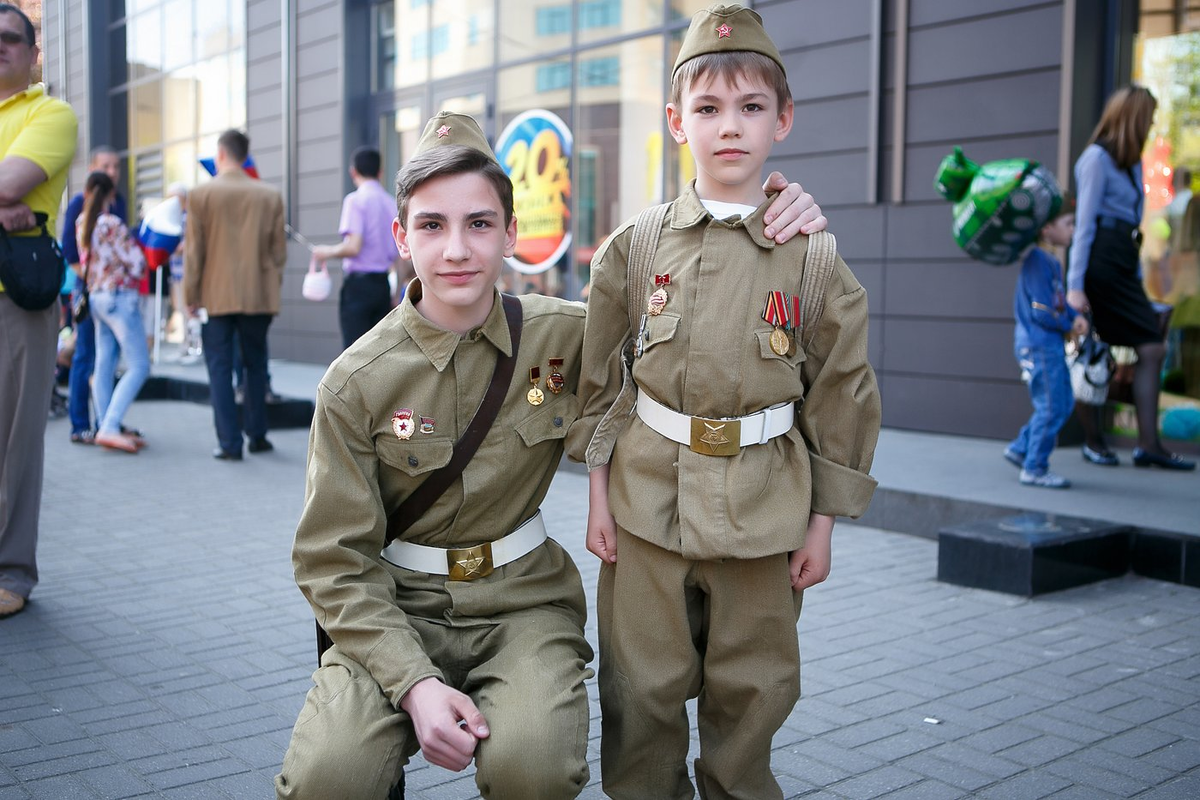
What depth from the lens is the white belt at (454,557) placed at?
95.5 inches

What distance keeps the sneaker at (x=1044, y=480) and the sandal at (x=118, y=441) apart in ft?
19.4

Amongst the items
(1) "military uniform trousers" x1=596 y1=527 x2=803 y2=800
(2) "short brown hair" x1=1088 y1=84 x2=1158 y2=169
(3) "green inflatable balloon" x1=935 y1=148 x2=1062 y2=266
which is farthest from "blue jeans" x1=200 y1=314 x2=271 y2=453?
(1) "military uniform trousers" x1=596 y1=527 x2=803 y2=800

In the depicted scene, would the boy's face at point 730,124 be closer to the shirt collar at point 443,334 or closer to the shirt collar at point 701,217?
the shirt collar at point 701,217

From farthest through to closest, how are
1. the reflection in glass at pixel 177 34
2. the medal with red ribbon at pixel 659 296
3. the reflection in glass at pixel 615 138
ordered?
the reflection in glass at pixel 177 34
the reflection in glass at pixel 615 138
the medal with red ribbon at pixel 659 296

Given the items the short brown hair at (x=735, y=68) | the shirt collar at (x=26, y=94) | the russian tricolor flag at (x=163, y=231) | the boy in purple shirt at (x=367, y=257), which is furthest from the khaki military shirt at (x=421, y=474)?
the russian tricolor flag at (x=163, y=231)

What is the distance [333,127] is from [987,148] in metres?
8.96

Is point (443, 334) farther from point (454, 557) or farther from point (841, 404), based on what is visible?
point (841, 404)

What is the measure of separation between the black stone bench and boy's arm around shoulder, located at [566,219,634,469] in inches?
111

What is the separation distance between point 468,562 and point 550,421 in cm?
34

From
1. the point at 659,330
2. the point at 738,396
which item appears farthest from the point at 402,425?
the point at 738,396

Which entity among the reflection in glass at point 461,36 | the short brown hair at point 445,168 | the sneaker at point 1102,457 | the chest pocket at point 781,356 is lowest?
the sneaker at point 1102,457

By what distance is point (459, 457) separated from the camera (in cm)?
240

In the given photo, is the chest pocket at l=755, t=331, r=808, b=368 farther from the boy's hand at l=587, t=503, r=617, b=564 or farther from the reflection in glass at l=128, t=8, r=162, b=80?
the reflection in glass at l=128, t=8, r=162, b=80

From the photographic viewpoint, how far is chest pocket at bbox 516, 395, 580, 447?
8.09ft
